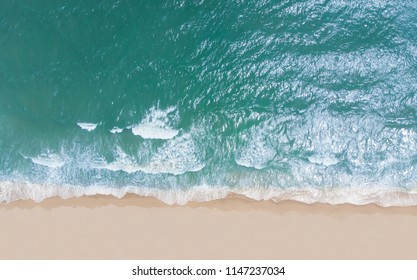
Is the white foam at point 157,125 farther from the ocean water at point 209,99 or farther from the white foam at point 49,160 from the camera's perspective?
the white foam at point 49,160

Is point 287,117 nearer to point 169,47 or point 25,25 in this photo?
point 169,47

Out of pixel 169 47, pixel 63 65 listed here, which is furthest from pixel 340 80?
pixel 63 65

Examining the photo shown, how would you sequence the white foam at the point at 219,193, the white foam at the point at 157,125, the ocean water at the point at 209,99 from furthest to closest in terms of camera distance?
the white foam at the point at 157,125, the ocean water at the point at 209,99, the white foam at the point at 219,193

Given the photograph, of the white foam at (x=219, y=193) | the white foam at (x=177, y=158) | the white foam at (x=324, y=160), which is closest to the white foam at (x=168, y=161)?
the white foam at (x=177, y=158)

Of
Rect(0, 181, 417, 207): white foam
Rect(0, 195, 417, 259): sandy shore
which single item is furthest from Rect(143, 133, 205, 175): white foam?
Rect(0, 195, 417, 259): sandy shore

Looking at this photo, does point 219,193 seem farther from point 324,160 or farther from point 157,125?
point 324,160
